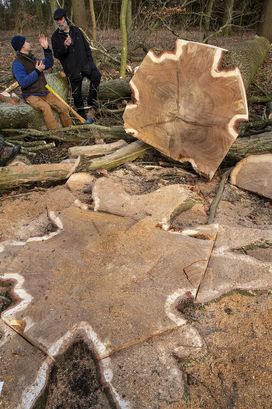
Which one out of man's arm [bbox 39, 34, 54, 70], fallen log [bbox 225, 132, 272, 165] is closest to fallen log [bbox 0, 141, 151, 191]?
fallen log [bbox 225, 132, 272, 165]

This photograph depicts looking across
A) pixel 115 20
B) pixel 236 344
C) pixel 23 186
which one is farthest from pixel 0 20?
pixel 236 344

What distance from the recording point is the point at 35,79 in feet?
14.3

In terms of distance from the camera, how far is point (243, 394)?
1.68 meters

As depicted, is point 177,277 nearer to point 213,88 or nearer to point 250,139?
point 213,88

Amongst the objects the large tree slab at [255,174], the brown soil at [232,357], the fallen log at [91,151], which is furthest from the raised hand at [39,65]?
the brown soil at [232,357]

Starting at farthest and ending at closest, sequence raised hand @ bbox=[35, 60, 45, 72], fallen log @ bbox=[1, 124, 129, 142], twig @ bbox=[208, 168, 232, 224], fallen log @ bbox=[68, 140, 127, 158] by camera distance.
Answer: raised hand @ bbox=[35, 60, 45, 72], fallen log @ bbox=[1, 124, 129, 142], fallen log @ bbox=[68, 140, 127, 158], twig @ bbox=[208, 168, 232, 224]

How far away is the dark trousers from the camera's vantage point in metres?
5.09

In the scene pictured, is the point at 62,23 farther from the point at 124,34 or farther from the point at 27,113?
the point at 124,34

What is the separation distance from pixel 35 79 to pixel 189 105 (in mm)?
2029

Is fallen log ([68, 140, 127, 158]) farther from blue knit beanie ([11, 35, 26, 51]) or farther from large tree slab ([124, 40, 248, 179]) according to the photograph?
blue knit beanie ([11, 35, 26, 51])

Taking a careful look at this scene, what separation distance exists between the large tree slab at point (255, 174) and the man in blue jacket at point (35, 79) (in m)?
2.43

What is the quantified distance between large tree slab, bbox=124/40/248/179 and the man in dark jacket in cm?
185

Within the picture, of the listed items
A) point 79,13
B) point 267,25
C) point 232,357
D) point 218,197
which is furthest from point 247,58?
point 79,13

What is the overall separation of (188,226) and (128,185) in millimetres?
779
